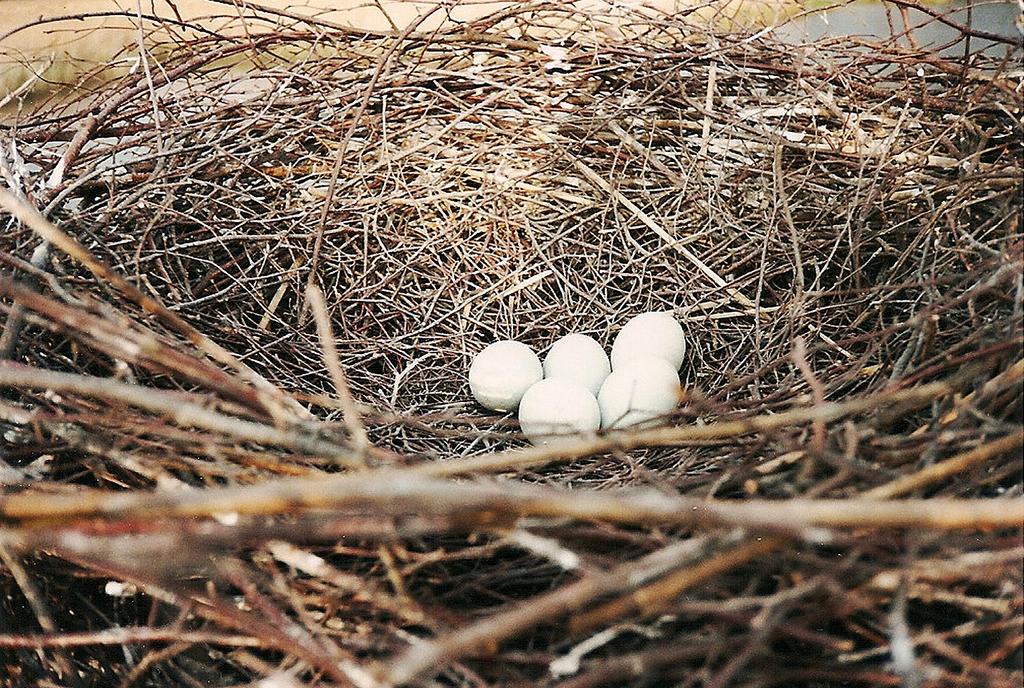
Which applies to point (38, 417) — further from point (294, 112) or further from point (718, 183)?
point (718, 183)

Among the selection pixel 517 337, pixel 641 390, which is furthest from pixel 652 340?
pixel 517 337

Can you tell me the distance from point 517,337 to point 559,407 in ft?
0.60

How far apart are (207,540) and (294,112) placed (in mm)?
697

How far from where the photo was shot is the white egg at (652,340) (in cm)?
87

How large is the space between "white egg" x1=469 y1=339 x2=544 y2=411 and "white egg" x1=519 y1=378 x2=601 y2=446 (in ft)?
0.13

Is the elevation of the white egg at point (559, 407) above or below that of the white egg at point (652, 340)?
below

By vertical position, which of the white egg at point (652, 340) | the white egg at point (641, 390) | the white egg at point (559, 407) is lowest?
the white egg at point (559, 407)

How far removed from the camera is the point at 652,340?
→ 2.84ft

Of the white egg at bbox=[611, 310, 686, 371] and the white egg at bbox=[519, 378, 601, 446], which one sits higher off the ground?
the white egg at bbox=[611, 310, 686, 371]

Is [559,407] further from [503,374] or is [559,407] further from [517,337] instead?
[517,337]

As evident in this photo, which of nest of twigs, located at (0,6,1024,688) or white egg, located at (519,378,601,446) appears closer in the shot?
nest of twigs, located at (0,6,1024,688)

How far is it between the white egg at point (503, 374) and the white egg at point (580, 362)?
18 mm

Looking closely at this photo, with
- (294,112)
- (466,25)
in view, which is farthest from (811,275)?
(294,112)

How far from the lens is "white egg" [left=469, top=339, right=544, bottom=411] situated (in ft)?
2.87
